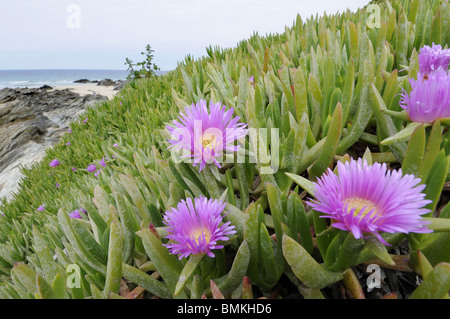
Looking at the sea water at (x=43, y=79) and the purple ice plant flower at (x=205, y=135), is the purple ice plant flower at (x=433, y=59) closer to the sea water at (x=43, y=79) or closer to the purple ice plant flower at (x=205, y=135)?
the purple ice plant flower at (x=205, y=135)

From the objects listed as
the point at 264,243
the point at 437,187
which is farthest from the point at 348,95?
the point at 264,243

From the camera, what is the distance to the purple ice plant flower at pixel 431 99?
681 millimetres

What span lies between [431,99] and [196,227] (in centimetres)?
57

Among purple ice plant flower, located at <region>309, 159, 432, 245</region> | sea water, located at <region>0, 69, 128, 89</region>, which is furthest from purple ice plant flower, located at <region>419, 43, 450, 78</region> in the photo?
sea water, located at <region>0, 69, 128, 89</region>

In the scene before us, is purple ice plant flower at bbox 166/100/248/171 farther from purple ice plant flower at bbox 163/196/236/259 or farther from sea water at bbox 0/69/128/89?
sea water at bbox 0/69/128/89

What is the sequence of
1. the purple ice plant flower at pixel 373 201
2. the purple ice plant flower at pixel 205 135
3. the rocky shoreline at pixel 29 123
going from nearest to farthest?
the purple ice plant flower at pixel 373 201 → the purple ice plant flower at pixel 205 135 → the rocky shoreline at pixel 29 123

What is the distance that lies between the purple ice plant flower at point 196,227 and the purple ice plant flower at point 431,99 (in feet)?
1.60

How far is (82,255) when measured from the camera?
80cm

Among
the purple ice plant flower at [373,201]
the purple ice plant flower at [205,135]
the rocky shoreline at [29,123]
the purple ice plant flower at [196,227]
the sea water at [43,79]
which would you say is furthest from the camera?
the sea water at [43,79]

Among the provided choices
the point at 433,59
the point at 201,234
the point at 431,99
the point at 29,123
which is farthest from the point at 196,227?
the point at 29,123

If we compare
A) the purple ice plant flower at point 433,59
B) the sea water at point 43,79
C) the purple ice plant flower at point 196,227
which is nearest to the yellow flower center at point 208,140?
the purple ice plant flower at point 196,227

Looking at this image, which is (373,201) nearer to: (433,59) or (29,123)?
(433,59)
